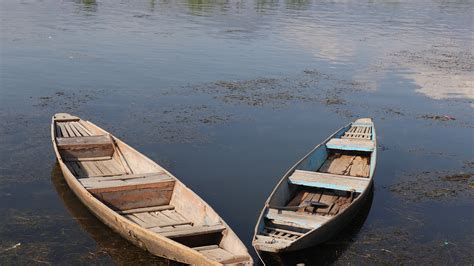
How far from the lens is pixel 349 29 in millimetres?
37500

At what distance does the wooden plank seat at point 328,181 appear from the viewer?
1064 centimetres

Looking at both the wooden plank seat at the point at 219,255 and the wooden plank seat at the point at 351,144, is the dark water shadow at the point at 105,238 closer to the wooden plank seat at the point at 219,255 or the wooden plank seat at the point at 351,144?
the wooden plank seat at the point at 219,255

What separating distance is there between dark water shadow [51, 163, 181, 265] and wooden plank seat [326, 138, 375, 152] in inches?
244

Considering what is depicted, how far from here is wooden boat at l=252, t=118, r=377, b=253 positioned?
8.79 metres

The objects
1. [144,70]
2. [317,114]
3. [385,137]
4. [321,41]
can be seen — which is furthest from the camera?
[321,41]

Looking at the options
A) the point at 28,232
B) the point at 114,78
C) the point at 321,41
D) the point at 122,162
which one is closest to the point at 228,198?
the point at 122,162

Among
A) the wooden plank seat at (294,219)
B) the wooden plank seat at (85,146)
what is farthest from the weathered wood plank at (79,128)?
the wooden plank seat at (294,219)

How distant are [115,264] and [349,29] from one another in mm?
32160

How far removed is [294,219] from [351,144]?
15.1 ft

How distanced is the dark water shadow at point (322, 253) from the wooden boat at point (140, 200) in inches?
39.2

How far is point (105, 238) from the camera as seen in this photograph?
9.39 metres

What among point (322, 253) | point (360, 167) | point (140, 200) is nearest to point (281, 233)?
point (322, 253)

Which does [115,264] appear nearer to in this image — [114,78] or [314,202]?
[314,202]

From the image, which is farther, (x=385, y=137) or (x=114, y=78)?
(x=114, y=78)
